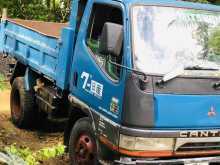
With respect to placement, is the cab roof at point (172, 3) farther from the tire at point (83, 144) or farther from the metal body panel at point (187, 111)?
the tire at point (83, 144)

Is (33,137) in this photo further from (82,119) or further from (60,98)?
(82,119)

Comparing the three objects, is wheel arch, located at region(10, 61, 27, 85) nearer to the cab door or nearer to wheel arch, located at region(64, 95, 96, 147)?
wheel arch, located at region(64, 95, 96, 147)

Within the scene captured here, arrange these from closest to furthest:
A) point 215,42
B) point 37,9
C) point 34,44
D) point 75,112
Answer: point 215,42 → point 75,112 → point 34,44 → point 37,9

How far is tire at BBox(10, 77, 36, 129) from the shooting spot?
338 inches

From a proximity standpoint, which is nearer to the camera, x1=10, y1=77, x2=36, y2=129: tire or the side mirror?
the side mirror

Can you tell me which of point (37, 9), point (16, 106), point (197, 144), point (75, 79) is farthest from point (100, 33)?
point (37, 9)

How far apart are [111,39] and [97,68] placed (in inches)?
24.6

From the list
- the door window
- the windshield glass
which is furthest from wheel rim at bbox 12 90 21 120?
the windshield glass

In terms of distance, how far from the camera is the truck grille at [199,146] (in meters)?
5.23

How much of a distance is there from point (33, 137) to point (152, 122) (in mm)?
3985

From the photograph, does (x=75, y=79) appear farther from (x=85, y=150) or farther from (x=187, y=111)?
(x=187, y=111)

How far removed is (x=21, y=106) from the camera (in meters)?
8.67

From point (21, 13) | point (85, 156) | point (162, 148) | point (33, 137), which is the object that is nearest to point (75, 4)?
point (85, 156)

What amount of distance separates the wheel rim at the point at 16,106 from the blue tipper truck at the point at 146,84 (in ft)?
9.60
